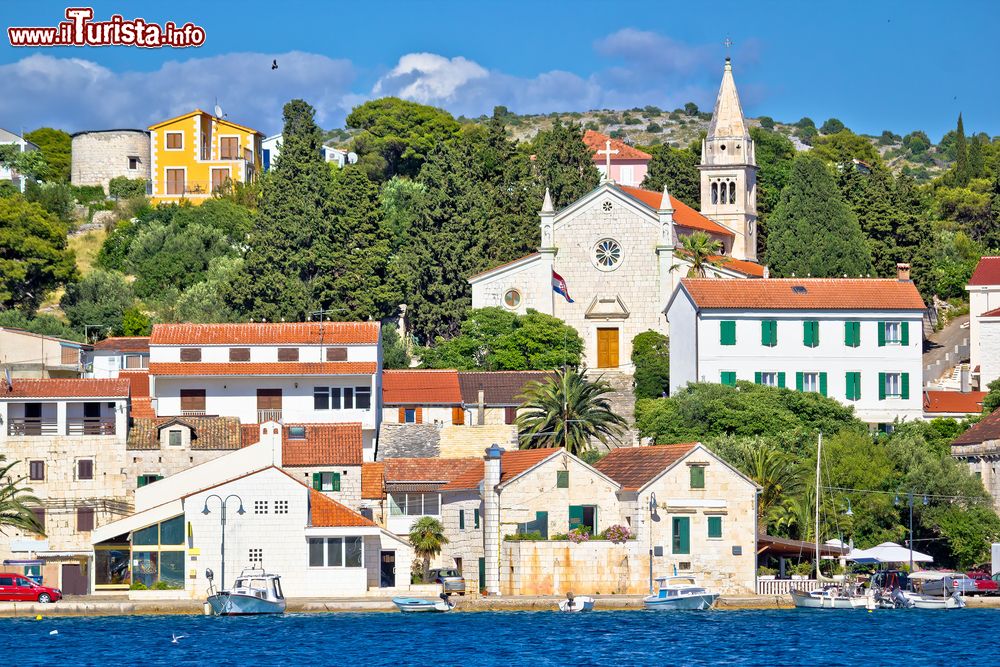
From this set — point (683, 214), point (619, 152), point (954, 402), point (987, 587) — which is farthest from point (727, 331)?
point (619, 152)

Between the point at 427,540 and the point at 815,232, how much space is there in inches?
1445

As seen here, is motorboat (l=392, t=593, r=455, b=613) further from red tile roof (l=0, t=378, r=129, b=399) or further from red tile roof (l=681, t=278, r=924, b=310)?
red tile roof (l=681, t=278, r=924, b=310)

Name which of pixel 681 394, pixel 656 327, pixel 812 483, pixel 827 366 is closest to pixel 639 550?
pixel 812 483

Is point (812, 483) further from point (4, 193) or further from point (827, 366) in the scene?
point (4, 193)

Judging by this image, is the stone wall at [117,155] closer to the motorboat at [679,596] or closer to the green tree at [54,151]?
the green tree at [54,151]

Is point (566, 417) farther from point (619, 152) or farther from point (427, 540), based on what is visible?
point (619, 152)

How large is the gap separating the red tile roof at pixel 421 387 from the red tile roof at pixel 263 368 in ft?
10.6

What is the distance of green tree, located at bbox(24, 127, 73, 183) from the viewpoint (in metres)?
133

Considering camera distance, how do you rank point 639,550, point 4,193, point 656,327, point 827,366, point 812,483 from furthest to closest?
point 4,193
point 656,327
point 827,366
point 812,483
point 639,550

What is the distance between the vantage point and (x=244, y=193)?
119625 millimetres

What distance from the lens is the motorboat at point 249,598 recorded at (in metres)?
65.2

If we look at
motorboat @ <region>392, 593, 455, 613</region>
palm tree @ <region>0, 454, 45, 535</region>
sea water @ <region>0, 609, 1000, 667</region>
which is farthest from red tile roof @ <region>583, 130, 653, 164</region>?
motorboat @ <region>392, 593, 455, 613</region>

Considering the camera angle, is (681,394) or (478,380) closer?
(681,394)

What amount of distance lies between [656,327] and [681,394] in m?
13.7
